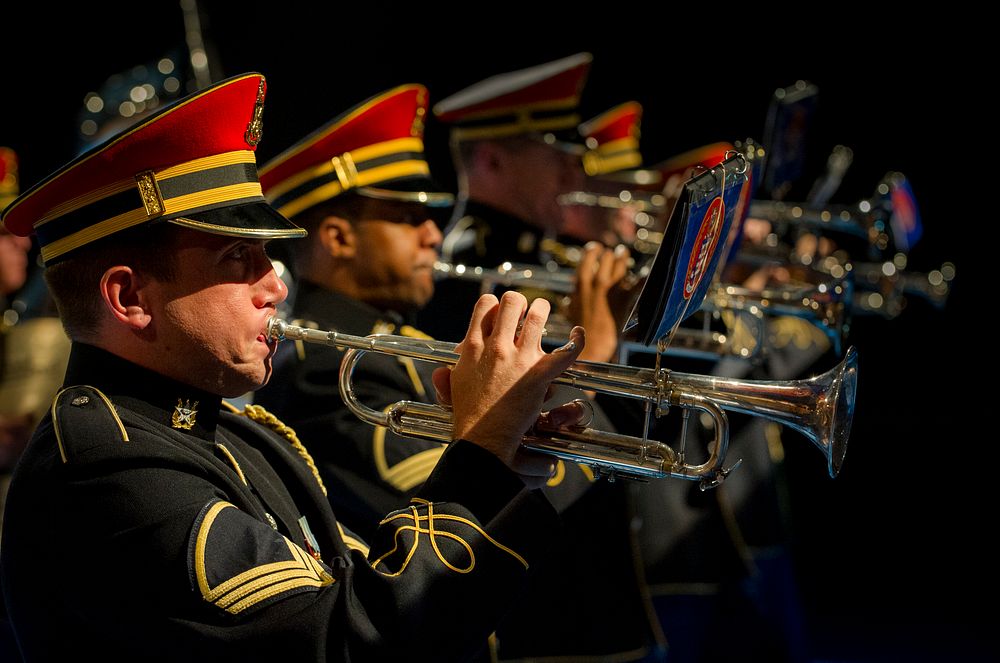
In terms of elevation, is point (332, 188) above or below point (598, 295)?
above

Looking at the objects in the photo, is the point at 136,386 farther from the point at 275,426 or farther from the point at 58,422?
the point at 275,426

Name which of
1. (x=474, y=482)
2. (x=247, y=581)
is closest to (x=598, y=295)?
(x=474, y=482)

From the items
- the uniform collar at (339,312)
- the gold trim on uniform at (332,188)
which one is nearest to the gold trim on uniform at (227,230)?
the uniform collar at (339,312)

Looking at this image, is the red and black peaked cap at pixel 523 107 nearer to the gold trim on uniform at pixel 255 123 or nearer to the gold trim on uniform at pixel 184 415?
the gold trim on uniform at pixel 255 123

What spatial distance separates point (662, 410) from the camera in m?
2.03

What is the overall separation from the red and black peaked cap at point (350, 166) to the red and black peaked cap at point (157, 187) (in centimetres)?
110

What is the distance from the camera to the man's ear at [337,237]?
9.95 ft

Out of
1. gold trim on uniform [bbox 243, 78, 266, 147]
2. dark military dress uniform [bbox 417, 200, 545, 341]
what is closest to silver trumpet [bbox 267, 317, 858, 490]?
gold trim on uniform [bbox 243, 78, 266, 147]

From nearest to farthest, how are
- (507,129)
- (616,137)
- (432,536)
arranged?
(432,536) < (507,129) < (616,137)

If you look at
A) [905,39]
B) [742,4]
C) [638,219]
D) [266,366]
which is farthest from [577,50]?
[266,366]

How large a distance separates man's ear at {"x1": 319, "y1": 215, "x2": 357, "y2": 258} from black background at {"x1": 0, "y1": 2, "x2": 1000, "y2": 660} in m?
2.56

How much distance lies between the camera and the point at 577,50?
6.34m

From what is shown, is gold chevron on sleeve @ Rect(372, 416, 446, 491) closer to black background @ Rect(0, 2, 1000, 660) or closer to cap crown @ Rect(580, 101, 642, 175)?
black background @ Rect(0, 2, 1000, 660)

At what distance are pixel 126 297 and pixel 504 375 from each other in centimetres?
68
